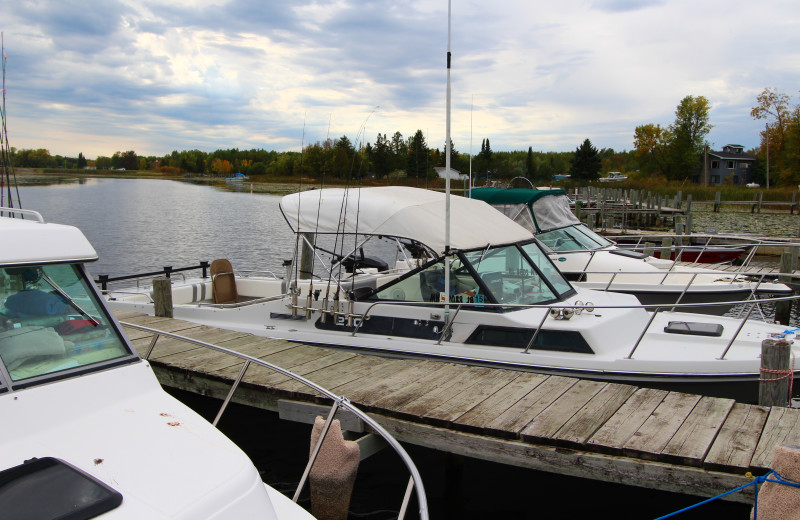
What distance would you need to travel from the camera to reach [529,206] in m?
13.6

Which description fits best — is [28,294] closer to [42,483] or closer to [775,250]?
[42,483]

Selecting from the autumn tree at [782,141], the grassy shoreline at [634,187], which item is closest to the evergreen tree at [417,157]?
the grassy shoreline at [634,187]

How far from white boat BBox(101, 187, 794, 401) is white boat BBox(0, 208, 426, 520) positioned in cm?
398

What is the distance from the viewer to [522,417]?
5414mm

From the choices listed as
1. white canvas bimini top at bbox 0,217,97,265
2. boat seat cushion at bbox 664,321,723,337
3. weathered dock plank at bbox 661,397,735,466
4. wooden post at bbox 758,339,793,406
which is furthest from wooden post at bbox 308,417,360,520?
boat seat cushion at bbox 664,321,723,337

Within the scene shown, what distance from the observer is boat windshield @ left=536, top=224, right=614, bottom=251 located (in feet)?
44.8

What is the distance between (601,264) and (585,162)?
82281 mm

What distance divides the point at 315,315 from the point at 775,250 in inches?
920

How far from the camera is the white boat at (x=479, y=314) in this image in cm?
693

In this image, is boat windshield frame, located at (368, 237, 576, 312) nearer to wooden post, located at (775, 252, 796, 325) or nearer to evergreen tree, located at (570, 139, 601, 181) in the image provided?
wooden post, located at (775, 252, 796, 325)

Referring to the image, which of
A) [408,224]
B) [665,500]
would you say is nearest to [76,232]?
[408,224]

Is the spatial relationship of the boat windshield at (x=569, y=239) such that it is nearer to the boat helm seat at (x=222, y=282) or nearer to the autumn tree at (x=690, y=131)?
the boat helm seat at (x=222, y=282)

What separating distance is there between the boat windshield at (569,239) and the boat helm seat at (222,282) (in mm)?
6751

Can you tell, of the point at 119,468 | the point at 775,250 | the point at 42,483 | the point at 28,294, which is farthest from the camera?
the point at 775,250
